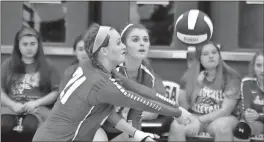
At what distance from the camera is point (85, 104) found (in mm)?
3525

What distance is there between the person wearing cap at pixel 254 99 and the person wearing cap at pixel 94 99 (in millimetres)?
1671

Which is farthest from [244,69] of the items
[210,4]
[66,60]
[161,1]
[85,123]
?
[85,123]

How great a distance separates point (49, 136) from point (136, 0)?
3366 mm

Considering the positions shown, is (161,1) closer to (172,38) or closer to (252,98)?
(172,38)

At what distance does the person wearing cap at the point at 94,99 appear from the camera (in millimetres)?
3521

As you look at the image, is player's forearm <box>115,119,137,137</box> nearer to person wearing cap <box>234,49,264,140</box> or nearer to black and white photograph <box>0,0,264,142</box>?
black and white photograph <box>0,0,264,142</box>

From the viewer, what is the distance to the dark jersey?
3518 mm

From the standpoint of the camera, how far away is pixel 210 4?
21.2 feet

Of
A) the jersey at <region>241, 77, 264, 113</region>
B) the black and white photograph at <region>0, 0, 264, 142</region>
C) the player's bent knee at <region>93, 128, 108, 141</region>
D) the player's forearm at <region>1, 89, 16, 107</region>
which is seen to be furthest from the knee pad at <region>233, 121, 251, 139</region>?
the player's forearm at <region>1, 89, 16, 107</region>

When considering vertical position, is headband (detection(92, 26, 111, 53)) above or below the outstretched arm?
above

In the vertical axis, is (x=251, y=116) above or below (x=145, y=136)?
below

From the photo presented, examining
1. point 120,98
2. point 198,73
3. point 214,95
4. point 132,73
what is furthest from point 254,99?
point 120,98

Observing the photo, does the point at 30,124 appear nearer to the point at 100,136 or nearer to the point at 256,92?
the point at 100,136

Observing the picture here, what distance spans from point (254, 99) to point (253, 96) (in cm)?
3
